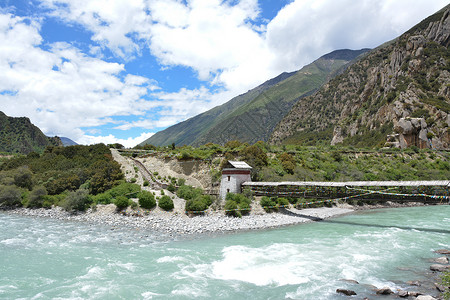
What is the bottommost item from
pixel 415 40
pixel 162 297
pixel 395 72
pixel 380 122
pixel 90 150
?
pixel 162 297

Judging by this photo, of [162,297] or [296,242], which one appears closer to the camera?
[162,297]

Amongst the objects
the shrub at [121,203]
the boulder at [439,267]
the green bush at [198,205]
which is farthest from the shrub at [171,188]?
the boulder at [439,267]

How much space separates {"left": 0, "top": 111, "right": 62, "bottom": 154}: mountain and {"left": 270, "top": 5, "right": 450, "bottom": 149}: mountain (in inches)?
A: 4305

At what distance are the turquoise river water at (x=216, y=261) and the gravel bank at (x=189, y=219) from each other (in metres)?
1.78

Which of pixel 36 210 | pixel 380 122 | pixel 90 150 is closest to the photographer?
pixel 36 210

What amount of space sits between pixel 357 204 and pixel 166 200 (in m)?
22.8

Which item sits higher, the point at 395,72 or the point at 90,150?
the point at 395,72

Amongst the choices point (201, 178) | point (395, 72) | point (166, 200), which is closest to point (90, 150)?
point (201, 178)

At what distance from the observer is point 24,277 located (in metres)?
12.2

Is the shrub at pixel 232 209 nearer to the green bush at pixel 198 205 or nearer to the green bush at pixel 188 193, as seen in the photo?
the green bush at pixel 198 205

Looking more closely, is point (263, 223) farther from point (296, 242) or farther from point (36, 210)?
point (36, 210)

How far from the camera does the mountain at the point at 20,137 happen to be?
334ft

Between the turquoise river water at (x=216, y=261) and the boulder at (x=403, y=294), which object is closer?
the boulder at (x=403, y=294)

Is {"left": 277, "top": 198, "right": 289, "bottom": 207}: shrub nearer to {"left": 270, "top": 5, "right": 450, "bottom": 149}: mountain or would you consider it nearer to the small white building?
the small white building
